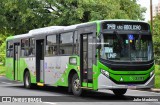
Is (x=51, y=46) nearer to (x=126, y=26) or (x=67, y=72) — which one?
(x=67, y=72)

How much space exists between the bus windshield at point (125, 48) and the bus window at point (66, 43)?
2.74 m

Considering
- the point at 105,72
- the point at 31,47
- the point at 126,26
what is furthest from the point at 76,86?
the point at 31,47

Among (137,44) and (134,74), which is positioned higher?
(137,44)

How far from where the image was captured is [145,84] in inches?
670

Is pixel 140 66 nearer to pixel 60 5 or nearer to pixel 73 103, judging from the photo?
pixel 73 103

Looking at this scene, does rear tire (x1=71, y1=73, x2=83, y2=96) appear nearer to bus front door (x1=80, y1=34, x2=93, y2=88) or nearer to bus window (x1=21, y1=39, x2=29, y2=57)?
bus front door (x1=80, y1=34, x2=93, y2=88)

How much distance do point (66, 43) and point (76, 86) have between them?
207cm

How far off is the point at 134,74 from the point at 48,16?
16.6 meters

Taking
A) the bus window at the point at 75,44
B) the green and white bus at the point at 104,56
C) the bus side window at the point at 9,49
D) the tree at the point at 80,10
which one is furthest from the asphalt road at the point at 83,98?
the tree at the point at 80,10

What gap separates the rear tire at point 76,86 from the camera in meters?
18.3

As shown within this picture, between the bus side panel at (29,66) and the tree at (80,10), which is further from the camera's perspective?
the tree at (80,10)

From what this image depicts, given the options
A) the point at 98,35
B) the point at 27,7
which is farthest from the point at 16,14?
the point at 98,35

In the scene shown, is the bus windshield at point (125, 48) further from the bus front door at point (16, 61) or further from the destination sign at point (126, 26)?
the bus front door at point (16, 61)

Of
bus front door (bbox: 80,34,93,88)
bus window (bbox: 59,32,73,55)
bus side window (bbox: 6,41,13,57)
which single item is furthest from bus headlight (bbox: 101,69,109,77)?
bus side window (bbox: 6,41,13,57)
